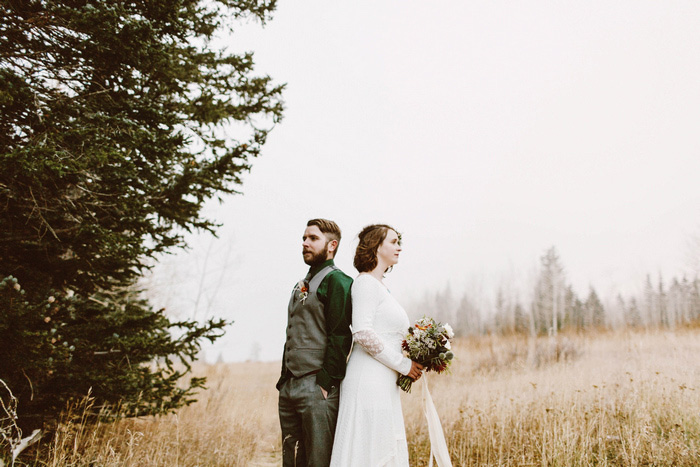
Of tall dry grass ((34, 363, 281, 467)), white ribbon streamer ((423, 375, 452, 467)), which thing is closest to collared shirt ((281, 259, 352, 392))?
white ribbon streamer ((423, 375, 452, 467))

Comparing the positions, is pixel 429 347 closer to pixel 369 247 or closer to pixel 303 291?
pixel 369 247

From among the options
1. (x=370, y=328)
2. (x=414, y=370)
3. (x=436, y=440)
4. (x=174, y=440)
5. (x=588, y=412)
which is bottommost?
(x=174, y=440)

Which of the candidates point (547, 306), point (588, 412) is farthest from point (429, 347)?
point (547, 306)

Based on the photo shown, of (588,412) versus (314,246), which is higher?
(314,246)

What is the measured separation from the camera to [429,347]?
3143 mm

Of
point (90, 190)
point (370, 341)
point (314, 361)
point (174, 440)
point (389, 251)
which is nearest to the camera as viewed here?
point (370, 341)

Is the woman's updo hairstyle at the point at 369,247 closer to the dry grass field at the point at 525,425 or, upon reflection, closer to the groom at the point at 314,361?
the groom at the point at 314,361

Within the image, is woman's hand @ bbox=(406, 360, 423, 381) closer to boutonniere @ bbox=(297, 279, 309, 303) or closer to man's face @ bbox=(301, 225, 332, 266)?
boutonniere @ bbox=(297, 279, 309, 303)

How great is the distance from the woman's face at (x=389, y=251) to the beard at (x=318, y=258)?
449mm

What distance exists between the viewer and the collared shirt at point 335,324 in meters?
3.16

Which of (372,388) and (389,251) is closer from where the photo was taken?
(372,388)

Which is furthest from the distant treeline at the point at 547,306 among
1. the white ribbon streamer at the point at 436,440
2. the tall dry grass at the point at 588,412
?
the white ribbon streamer at the point at 436,440

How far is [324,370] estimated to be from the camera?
10.4 ft

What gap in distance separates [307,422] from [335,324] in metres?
0.73
